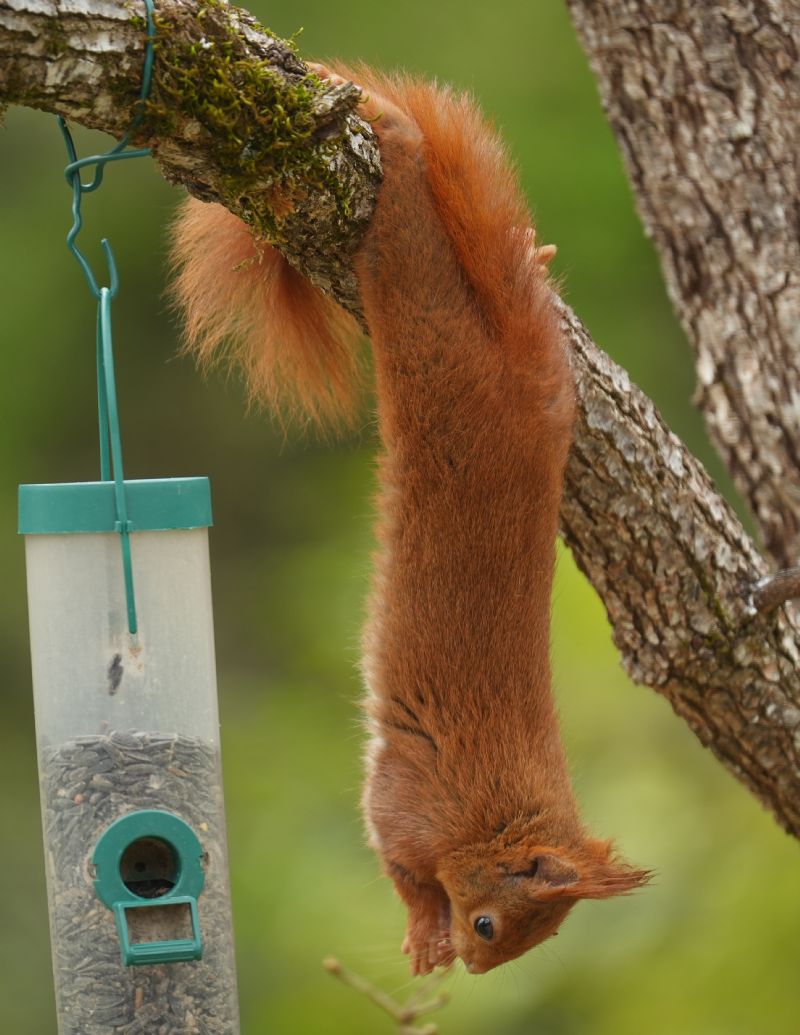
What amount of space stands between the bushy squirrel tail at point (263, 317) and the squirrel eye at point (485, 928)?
0.95m

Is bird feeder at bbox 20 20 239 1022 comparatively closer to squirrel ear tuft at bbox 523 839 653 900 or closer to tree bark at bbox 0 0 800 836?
tree bark at bbox 0 0 800 836

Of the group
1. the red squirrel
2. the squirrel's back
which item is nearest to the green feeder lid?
the red squirrel

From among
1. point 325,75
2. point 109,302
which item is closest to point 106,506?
point 109,302

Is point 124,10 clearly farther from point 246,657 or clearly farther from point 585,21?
→ point 246,657

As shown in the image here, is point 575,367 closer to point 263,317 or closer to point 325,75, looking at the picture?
point 263,317

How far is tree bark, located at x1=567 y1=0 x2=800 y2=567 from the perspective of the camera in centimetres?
302

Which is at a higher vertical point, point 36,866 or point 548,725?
point 36,866

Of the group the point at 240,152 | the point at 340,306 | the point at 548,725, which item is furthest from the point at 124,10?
the point at 548,725

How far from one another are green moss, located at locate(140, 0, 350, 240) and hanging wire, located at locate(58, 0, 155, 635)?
28 millimetres

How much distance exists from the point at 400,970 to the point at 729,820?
3.72ft

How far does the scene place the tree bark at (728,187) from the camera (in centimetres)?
302

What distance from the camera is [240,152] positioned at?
1.98 metres

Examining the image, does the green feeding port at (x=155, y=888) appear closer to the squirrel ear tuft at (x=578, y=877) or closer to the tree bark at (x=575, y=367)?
the squirrel ear tuft at (x=578, y=877)

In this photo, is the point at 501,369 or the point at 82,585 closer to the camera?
the point at 82,585
